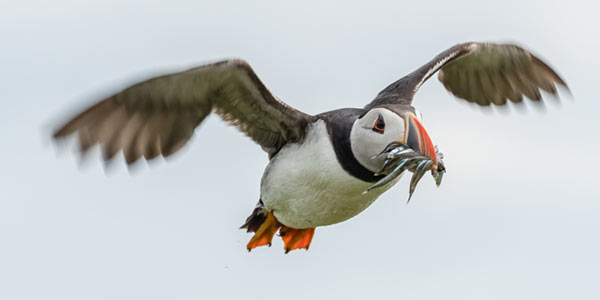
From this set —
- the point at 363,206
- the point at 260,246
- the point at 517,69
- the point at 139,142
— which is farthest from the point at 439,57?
the point at 139,142

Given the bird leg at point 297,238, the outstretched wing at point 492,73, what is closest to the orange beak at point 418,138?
the outstretched wing at point 492,73

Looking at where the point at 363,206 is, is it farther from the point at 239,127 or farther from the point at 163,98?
the point at 163,98

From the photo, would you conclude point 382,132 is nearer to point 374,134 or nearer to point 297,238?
point 374,134

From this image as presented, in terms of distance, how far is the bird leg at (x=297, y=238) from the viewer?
13.2 meters

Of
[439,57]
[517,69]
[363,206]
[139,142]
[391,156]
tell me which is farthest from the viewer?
[517,69]

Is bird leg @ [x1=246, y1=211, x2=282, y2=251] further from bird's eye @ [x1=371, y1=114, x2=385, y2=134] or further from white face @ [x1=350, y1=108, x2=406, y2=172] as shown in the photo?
bird's eye @ [x1=371, y1=114, x2=385, y2=134]

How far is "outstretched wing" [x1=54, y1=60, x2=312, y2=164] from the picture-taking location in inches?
404

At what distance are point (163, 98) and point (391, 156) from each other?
2.55 metres

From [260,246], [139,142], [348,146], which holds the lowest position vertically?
[260,246]

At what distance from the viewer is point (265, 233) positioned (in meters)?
12.7

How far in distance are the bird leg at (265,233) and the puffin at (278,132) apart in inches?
0.5

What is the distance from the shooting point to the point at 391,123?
10438 mm

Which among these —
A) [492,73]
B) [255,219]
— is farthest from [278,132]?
[492,73]

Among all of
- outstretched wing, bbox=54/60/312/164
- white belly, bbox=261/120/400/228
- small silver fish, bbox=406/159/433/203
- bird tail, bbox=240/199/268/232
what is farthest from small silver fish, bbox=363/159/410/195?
bird tail, bbox=240/199/268/232
